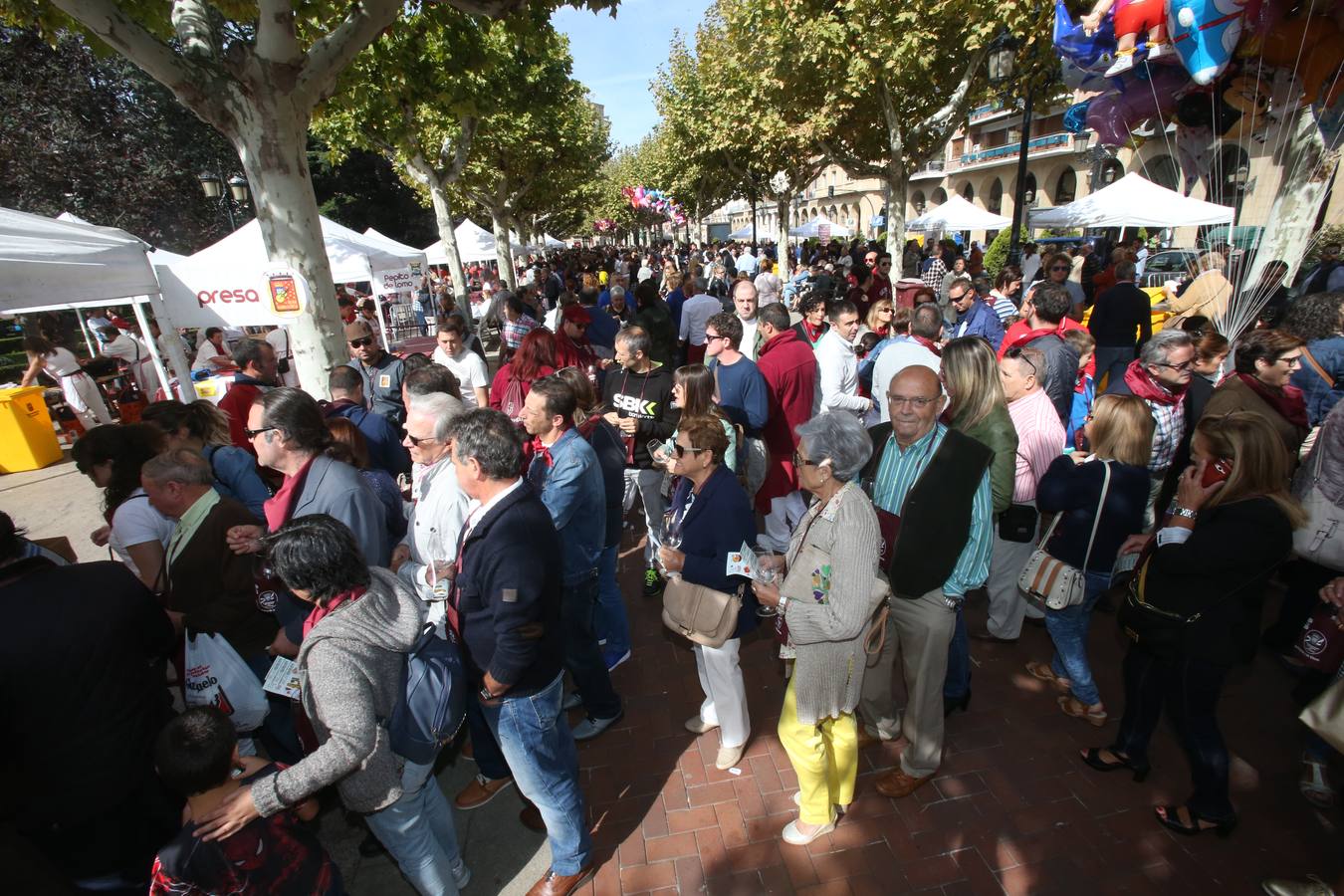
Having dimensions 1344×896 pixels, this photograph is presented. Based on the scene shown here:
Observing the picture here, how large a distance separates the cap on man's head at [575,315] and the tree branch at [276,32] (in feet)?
9.73

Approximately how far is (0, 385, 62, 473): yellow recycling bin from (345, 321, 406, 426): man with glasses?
6.39 m

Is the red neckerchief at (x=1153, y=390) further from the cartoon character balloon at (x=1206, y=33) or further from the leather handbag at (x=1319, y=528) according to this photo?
the cartoon character balloon at (x=1206, y=33)

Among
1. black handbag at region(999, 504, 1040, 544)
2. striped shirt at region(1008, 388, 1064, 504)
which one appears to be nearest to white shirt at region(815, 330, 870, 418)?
striped shirt at region(1008, 388, 1064, 504)

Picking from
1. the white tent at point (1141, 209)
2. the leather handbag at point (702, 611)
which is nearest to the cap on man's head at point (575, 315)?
the leather handbag at point (702, 611)

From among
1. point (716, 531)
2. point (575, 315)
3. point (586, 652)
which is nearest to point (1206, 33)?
point (575, 315)

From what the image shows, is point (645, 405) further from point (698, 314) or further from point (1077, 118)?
point (1077, 118)

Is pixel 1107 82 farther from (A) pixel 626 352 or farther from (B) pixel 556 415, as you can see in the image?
(B) pixel 556 415

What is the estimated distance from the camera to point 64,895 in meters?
2.40

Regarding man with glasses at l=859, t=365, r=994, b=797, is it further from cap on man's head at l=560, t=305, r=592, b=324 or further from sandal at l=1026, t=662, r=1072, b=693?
cap on man's head at l=560, t=305, r=592, b=324

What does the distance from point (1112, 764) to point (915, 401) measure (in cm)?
210

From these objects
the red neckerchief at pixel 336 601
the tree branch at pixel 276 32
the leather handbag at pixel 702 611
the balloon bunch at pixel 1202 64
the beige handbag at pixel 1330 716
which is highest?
the tree branch at pixel 276 32

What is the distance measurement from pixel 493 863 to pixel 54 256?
5.40 meters

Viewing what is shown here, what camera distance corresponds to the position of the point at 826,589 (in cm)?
244

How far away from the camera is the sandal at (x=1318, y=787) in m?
2.89
